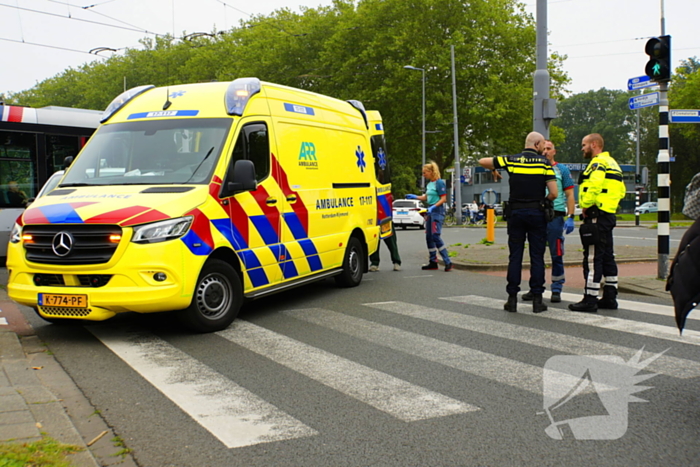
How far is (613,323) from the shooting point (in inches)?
277

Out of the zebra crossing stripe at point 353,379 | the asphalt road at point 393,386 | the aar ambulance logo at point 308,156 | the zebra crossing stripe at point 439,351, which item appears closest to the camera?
the asphalt road at point 393,386

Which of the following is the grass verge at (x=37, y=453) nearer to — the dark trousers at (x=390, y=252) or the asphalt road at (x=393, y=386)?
the asphalt road at (x=393, y=386)

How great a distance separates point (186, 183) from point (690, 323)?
5.16 m

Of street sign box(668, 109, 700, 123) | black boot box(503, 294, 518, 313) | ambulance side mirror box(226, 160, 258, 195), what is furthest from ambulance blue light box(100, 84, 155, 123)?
street sign box(668, 109, 700, 123)

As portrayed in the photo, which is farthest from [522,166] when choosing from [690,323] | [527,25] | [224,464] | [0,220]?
[527,25]

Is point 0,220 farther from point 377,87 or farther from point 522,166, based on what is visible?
point 377,87

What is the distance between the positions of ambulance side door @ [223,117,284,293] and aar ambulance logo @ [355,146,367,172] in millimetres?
2765

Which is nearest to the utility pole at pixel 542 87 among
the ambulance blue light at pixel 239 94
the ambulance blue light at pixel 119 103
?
the ambulance blue light at pixel 239 94

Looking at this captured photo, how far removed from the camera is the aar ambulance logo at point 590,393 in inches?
157

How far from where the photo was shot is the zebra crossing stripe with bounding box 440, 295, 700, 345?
634 centimetres

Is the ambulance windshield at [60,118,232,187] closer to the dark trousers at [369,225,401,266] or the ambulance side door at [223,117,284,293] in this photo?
the ambulance side door at [223,117,284,293]

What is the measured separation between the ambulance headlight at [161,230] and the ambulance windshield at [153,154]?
0.63 metres

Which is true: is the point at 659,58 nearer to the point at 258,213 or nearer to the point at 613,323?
the point at 613,323

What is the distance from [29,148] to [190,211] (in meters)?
9.20
